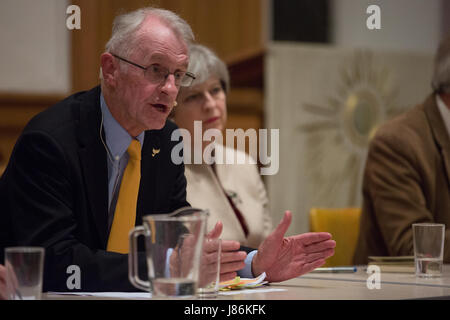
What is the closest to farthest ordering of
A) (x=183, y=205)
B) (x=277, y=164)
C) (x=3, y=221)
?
(x=3, y=221)
(x=183, y=205)
(x=277, y=164)

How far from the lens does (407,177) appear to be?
258 cm

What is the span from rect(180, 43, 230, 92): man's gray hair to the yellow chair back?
0.69m

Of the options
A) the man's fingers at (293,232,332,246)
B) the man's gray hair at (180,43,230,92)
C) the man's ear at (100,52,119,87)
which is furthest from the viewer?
the man's gray hair at (180,43,230,92)

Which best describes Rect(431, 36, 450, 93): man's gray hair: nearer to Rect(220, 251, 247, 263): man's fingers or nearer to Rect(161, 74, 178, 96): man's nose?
Rect(161, 74, 178, 96): man's nose

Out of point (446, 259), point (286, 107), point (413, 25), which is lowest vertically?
point (446, 259)

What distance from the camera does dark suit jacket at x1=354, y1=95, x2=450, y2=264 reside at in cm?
252

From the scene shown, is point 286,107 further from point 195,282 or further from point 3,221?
point 195,282

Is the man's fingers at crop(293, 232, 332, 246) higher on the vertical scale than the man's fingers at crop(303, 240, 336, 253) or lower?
higher

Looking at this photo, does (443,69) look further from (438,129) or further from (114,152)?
(114,152)

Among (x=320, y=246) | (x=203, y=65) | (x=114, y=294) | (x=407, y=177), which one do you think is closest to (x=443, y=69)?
(x=407, y=177)

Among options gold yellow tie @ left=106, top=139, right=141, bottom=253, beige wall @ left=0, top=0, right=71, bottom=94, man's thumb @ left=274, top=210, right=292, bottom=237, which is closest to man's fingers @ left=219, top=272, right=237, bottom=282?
A: man's thumb @ left=274, top=210, right=292, bottom=237
